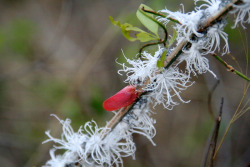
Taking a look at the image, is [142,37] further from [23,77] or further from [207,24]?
[23,77]

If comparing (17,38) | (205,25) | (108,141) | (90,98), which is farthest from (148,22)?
(17,38)

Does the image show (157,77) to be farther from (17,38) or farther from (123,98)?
(17,38)

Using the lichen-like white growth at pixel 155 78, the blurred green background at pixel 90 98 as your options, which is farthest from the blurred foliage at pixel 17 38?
the lichen-like white growth at pixel 155 78

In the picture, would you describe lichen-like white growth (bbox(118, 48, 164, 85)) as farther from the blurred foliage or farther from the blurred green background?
the blurred foliage

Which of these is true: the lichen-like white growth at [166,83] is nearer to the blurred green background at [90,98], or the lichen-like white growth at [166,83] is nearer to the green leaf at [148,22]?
the green leaf at [148,22]

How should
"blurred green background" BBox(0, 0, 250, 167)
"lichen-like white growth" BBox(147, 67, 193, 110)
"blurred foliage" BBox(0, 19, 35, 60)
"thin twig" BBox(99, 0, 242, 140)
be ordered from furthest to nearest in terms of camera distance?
"blurred foliage" BBox(0, 19, 35, 60) → "blurred green background" BBox(0, 0, 250, 167) → "lichen-like white growth" BBox(147, 67, 193, 110) → "thin twig" BBox(99, 0, 242, 140)

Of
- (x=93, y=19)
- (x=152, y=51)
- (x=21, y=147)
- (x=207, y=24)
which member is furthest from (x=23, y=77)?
(x=207, y=24)

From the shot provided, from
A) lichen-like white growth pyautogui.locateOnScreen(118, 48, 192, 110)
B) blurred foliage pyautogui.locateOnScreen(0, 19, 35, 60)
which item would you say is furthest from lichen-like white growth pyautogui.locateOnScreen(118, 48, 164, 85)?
blurred foliage pyautogui.locateOnScreen(0, 19, 35, 60)
